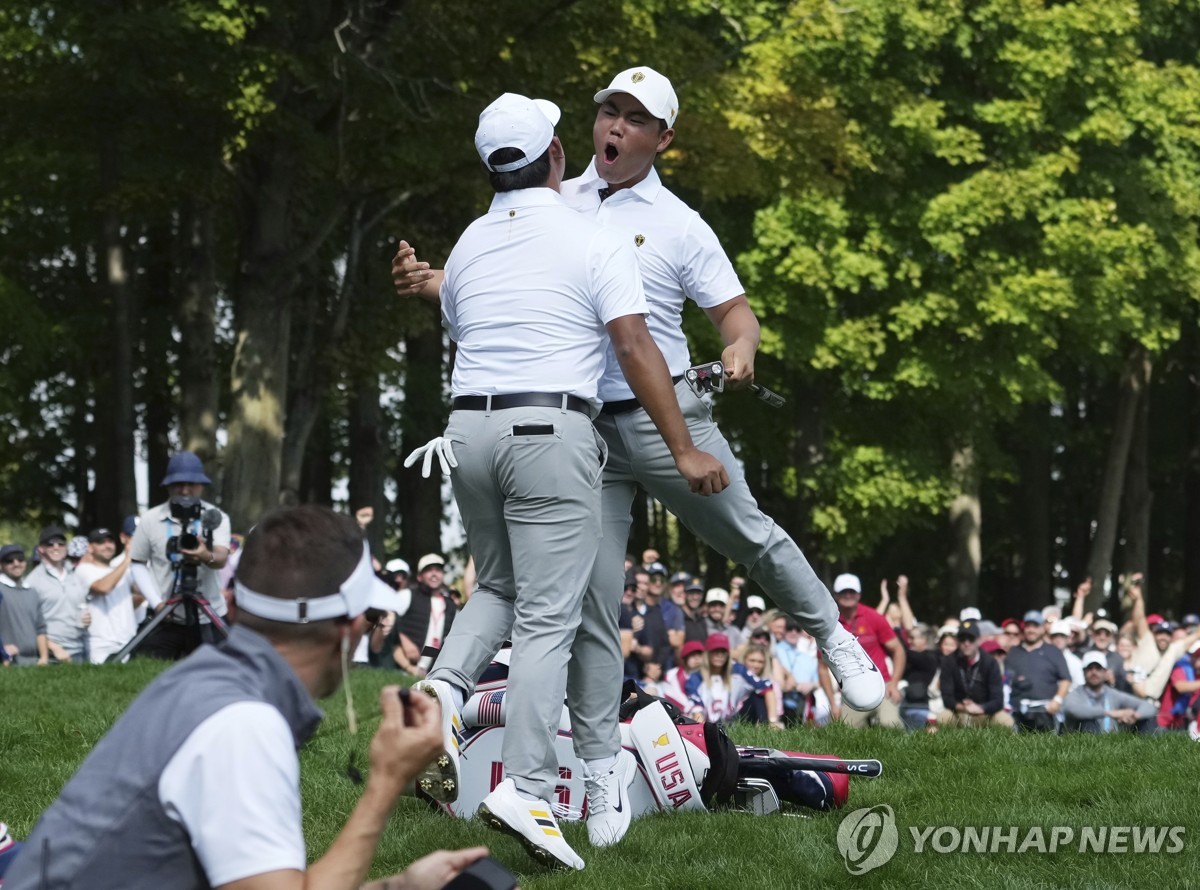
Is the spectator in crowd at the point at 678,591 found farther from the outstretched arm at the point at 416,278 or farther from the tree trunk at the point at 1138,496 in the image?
the tree trunk at the point at 1138,496

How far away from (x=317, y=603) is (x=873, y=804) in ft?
13.4

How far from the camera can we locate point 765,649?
17.8m

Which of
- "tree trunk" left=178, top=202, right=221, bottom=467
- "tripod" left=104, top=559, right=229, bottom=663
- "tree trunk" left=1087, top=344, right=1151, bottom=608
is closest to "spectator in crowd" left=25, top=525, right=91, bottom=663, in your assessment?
"tripod" left=104, top=559, right=229, bottom=663

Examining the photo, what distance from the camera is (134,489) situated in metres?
22.5

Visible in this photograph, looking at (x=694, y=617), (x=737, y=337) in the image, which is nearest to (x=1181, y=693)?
(x=694, y=617)

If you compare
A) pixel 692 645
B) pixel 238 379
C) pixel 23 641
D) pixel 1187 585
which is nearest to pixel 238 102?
pixel 238 379

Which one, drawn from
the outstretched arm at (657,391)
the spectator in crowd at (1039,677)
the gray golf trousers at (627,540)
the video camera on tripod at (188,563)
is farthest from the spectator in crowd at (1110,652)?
the outstretched arm at (657,391)

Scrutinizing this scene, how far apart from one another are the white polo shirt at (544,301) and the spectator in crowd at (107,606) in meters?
10.1

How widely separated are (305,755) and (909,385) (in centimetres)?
2142

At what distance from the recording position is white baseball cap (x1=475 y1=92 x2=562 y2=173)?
233 inches

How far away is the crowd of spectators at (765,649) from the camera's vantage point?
51.0ft

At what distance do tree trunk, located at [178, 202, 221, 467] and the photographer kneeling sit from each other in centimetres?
1814

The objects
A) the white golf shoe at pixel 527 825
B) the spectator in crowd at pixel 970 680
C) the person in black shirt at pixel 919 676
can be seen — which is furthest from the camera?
the person in black shirt at pixel 919 676

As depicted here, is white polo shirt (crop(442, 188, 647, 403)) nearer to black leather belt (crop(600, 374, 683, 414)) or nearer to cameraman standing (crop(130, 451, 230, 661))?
black leather belt (crop(600, 374, 683, 414))
